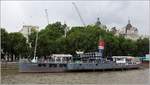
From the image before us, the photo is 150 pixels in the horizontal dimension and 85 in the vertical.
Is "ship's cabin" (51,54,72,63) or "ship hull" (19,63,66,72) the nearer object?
"ship hull" (19,63,66,72)

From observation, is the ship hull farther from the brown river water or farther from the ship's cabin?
the brown river water

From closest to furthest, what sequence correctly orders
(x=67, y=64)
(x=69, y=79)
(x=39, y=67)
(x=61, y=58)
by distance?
(x=69, y=79)
(x=39, y=67)
(x=67, y=64)
(x=61, y=58)

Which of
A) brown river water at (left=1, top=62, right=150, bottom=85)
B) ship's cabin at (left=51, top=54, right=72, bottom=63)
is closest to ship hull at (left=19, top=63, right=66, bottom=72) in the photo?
ship's cabin at (left=51, top=54, right=72, bottom=63)

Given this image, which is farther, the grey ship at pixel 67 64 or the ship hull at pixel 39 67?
the grey ship at pixel 67 64

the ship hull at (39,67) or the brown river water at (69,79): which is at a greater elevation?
the ship hull at (39,67)

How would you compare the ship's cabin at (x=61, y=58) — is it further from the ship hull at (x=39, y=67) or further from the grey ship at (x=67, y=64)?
the ship hull at (x=39, y=67)

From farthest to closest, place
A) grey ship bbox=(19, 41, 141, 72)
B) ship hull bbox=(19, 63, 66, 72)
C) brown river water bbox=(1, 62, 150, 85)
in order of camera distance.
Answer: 1. grey ship bbox=(19, 41, 141, 72)
2. ship hull bbox=(19, 63, 66, 72)
3. brown river water bbox=(1, 62, 150, 85)

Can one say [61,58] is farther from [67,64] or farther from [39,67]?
[39,67]

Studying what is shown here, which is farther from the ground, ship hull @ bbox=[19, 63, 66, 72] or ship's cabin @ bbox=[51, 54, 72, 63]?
ship's cabin @ bbox=[51, 54, 72, 63]

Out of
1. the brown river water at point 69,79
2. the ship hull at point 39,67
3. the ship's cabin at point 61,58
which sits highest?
the ship's cabin at point 61,58

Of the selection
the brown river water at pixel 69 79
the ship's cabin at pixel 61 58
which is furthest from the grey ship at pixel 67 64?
the brown river water at pixel 69 79

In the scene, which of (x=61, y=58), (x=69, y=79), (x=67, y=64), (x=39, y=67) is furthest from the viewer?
(x=61, y=58)

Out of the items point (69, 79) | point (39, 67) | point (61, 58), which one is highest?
point (61, 58)

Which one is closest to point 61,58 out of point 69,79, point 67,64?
point 67,64
